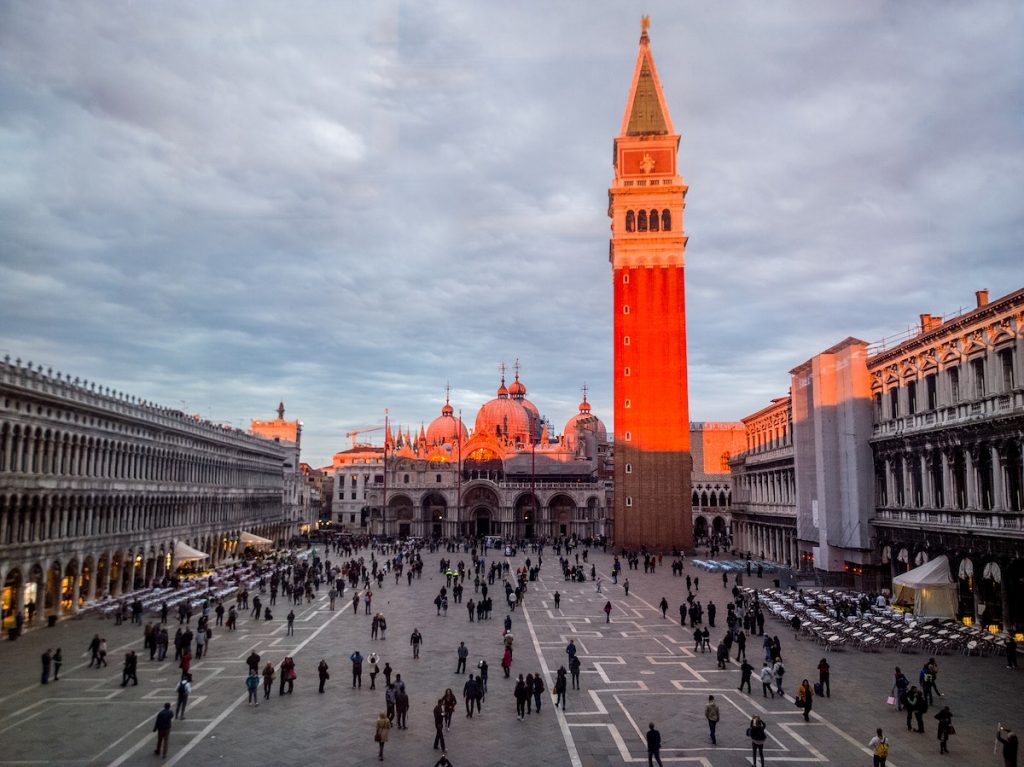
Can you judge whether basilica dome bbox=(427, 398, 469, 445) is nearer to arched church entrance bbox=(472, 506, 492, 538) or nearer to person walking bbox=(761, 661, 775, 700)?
arched church entrance bbox=(472, 506, 492, 538)

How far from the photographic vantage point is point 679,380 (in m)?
70.9

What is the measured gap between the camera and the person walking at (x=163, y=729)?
640 inches

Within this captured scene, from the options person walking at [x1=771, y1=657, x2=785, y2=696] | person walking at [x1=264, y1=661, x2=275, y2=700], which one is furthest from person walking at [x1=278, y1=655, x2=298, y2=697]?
person walking at [x1=771, y1=657, x2=785, y2=696]

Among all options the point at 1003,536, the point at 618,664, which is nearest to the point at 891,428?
the point at 1003,536

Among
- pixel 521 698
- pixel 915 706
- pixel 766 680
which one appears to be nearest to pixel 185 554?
pixel 521 698

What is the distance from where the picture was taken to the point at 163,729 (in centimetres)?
1631

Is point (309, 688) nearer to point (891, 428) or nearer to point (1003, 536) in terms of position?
point (1003, 536)

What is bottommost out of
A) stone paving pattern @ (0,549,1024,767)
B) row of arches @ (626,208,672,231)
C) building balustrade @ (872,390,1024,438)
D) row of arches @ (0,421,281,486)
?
stone paving pattern @ (0,549,1024,767)

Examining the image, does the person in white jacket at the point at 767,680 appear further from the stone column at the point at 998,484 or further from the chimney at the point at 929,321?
the chimney at the point at 929,321

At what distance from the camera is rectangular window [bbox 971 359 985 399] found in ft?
94.5

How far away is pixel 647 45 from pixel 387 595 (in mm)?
60928

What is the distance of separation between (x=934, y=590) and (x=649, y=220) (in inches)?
1937

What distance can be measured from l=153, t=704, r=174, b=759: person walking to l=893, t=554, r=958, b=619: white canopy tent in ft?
85.3

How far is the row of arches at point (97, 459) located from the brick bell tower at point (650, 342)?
3496 cm
